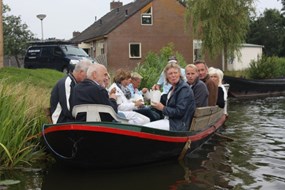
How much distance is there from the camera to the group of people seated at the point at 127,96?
21.8 ft

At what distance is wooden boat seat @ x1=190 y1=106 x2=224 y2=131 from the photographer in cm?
782

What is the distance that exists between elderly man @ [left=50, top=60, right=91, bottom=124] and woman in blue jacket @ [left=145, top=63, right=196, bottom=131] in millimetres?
1232

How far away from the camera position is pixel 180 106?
24.1 feet

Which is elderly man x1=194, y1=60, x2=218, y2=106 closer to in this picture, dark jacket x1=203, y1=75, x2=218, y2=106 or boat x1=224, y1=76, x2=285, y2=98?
dark jacket x1=203, y1=75, x2=218, y2=106

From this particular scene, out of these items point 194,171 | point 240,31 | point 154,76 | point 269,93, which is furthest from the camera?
point 240,31

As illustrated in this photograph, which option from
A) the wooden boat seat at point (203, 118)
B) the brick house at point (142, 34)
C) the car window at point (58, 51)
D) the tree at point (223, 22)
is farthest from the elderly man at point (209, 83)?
the brick house at point (142, 34)

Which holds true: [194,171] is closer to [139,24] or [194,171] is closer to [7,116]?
[7,116]

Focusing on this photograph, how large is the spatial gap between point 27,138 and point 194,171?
2.68 metres

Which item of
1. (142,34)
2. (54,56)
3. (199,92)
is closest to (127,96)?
(199,92)

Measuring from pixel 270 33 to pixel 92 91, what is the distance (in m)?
47.4

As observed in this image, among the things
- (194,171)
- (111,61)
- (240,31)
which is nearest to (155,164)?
(194,171)

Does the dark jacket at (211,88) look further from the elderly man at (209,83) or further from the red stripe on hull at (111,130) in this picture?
the red stripe on hull at (111,130)

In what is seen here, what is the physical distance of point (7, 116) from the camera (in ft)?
24.4

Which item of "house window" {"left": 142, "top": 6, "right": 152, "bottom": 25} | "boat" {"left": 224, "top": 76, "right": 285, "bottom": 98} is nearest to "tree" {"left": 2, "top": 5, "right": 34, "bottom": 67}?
"house window" {"left": 142, "top": 6, "right": 152, "bottom": 25}
